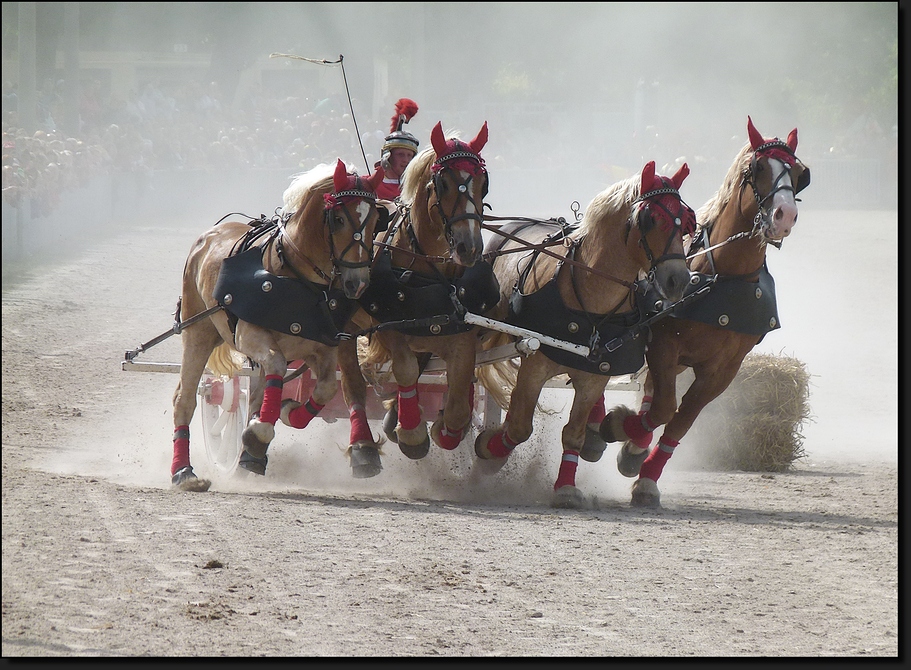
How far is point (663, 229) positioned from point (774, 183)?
1.93 feet

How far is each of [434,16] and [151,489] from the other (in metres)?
13.1

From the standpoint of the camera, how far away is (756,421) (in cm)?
761

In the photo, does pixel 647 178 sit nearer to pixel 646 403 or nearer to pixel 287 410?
pixel 646 403

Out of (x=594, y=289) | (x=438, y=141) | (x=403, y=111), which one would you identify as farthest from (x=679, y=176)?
(x=403, y=111)

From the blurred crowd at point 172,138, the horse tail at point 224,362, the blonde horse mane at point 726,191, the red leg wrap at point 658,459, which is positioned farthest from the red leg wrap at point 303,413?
the blurred crowd at point 172,138

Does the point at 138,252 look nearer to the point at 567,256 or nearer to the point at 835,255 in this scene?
the point at 835,255

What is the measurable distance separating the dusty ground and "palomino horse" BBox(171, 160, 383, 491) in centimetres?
46

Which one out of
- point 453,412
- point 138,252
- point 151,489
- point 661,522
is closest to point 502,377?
point 453,412

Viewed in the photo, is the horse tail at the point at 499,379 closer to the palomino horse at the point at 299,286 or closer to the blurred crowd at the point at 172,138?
the palomino horse at the point at 299,286

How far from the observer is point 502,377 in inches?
243

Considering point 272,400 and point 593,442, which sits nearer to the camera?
point 272,400

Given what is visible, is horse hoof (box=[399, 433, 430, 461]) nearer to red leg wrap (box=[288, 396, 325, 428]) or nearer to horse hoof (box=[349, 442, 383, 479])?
horse hoof (box=[349, 442, 383, 479])

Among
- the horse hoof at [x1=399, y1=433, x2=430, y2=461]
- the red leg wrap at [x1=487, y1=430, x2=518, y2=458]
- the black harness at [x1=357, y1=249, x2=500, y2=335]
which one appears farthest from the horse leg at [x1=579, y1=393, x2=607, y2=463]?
the black harness at [x1=357, y1=249, x2=500, y2=335]

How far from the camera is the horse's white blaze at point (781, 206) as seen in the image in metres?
4.92
